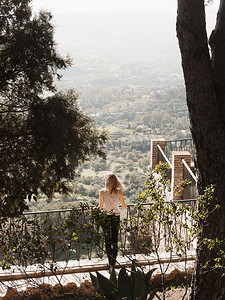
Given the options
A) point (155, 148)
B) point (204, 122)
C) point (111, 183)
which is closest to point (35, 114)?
point (111, 183)

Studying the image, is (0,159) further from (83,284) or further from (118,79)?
(118,79)

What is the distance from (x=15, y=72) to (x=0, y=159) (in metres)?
1.79

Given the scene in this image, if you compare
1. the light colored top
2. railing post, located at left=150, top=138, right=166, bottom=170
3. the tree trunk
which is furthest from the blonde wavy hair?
railing post, located at left=150, top=138, right=166, bottom=170

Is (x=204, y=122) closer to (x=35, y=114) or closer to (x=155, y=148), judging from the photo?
(x=35, y=114)

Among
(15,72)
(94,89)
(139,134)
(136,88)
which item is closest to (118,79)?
(136,88)

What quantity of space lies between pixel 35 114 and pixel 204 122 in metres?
4.12

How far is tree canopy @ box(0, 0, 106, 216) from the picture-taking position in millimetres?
7039

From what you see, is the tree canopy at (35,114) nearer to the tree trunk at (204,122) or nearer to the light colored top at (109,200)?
the light colored top at (109,200)

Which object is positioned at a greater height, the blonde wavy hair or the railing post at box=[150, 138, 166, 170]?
the railing post at box=[150, 138, 166, 170]

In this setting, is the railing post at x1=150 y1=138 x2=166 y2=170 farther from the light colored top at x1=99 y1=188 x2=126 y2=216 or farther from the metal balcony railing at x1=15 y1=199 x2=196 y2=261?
the metal balcony railing at x1=15 y1=199 x2=196 y2=261

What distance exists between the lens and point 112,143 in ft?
180

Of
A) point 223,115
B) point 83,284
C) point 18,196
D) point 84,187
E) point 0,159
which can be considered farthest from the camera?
point 84,187

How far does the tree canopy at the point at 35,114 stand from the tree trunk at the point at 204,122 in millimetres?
3304

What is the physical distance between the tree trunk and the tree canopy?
3304mm
